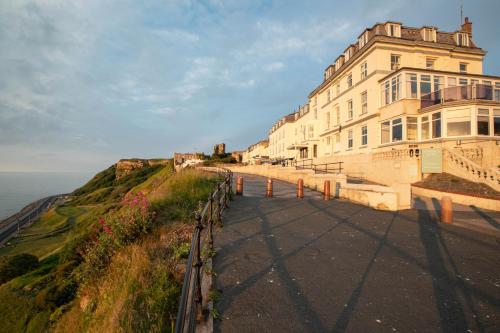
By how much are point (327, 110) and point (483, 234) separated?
94.4ft

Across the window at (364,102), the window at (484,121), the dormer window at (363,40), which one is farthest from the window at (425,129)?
the dormer window at (363,40)

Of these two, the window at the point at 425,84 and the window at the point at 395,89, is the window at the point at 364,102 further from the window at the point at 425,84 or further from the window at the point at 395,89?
the window at the point at 425,84

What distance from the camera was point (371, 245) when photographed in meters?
6.39

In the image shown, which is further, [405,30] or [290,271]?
[405,30]

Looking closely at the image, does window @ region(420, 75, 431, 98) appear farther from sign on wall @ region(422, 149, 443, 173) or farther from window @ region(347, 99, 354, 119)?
sign on wall @ region(422, 149, 443, 173)

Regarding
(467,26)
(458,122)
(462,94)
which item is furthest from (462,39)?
(458,122)

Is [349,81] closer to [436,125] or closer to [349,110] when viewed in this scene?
[349,110]

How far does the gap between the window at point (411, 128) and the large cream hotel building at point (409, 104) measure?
85 millimetres

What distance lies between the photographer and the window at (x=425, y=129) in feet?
71.0

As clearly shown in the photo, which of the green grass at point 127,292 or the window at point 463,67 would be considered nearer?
the green grass at point 127,292

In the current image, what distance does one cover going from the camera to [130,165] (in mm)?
110062

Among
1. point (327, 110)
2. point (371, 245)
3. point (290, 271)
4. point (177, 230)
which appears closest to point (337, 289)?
point (290, 271)

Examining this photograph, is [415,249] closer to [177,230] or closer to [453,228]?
[453,228]

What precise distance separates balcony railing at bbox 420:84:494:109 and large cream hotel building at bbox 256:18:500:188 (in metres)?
0.07
